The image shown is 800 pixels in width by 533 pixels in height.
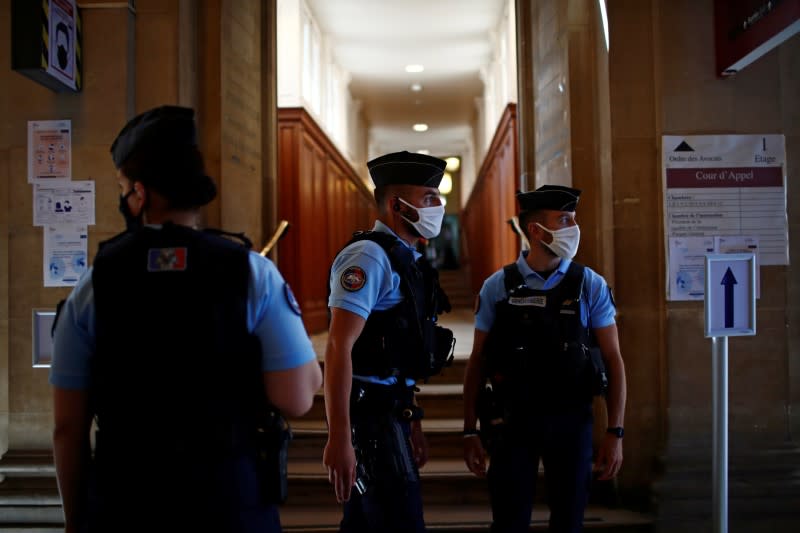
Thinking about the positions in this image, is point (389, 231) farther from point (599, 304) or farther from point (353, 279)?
point (599, 304)

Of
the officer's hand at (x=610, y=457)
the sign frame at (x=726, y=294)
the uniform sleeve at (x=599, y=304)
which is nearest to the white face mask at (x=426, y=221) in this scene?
the uniform sleeve at (x=599, y=304)

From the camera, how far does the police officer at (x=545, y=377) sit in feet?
7.84

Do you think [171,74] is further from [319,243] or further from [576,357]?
[319,243]

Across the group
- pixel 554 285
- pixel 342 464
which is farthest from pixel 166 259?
pixel 554 285

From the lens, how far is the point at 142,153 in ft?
4.66

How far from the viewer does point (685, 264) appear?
3650 millimetres

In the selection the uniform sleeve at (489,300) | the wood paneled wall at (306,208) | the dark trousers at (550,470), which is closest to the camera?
the dark trousers at (550,470)

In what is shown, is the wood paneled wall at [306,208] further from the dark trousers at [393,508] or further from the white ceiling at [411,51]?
the dark trousers at [393,508]

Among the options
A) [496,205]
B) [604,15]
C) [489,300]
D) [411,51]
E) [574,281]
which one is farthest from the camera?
[411,51]

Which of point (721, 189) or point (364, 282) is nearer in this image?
point (364, 282)

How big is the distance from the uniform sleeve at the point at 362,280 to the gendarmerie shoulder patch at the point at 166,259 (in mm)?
686

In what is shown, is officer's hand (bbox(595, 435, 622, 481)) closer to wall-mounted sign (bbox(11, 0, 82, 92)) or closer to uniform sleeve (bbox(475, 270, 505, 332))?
uniform sleeve (bbox(475, 270, 505, 332))

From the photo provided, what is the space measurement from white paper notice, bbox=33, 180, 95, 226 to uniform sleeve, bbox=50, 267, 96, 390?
2510 mm

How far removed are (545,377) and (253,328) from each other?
50.5 inches
